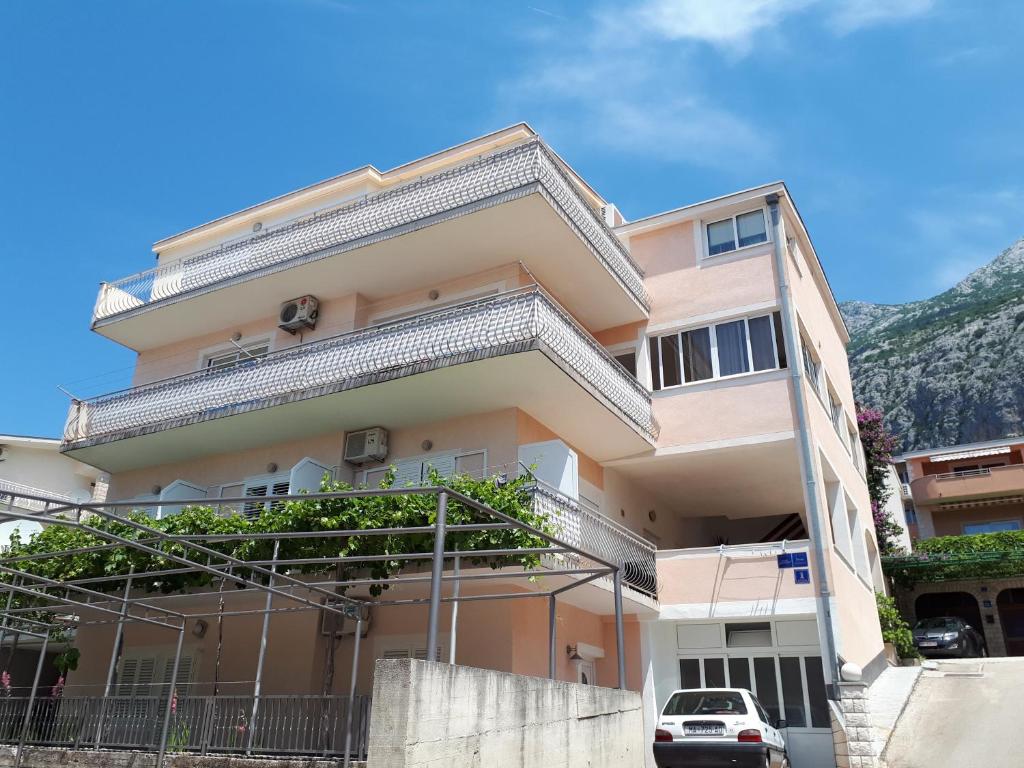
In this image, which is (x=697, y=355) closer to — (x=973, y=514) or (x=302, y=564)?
(x=302, y=564)

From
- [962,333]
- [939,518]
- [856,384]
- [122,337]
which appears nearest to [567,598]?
[122,337]

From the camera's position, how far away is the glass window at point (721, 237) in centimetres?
1978

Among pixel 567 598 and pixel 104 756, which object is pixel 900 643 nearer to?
pixel 567 598

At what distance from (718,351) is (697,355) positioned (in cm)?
52

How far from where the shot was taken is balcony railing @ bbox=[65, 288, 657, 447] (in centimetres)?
1560

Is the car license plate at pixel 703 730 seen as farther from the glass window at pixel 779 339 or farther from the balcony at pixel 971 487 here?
the balcony at pixel 971 487

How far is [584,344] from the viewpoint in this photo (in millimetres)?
16828

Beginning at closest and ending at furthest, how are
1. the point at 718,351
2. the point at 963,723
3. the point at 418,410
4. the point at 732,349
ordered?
the point at 963,723, the point at 418,410, the point at 732,349, the point at 718,351

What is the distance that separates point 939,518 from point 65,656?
43681 millimetres

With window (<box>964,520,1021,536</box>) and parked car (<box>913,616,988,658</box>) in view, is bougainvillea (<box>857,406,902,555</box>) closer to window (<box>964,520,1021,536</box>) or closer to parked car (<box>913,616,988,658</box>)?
parked car (<box>913,616,988,658</box>)

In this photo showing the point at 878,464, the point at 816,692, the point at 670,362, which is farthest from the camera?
the point at 878,464

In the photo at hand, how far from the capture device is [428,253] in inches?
722

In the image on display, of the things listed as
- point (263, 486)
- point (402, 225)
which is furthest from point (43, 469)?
point (402, 225)

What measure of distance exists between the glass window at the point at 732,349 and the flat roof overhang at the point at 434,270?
198 centimetres
